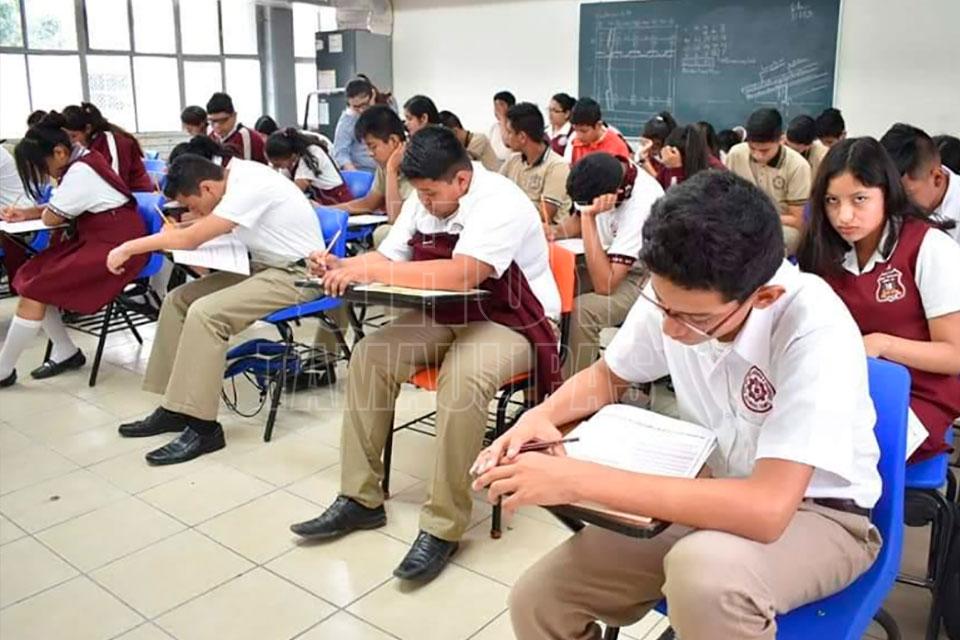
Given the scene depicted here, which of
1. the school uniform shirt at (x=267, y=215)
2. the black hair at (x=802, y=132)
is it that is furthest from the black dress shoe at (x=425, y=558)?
the black hair at (x=802, y=132)

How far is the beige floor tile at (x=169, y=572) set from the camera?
215 centimetres

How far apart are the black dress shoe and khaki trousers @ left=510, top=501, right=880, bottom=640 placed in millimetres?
860

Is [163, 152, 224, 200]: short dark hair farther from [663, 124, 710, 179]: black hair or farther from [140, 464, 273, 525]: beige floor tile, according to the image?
[663, 124, 710, 179]: black hair

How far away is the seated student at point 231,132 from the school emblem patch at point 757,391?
15.7ft

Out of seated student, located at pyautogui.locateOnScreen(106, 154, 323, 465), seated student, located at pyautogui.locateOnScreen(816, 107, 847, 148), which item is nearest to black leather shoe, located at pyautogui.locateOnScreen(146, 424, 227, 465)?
seated student, located at pyautogui.locateOnScreen(106, 154, 323, 465)

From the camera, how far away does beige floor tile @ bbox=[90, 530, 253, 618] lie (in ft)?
7.04

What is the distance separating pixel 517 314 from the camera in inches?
96.0

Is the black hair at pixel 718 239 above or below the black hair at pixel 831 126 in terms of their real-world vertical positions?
below

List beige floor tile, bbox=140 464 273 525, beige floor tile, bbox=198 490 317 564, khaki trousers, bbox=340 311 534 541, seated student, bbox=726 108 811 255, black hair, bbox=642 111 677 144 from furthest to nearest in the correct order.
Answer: black hair, bbox=642 111 677 144
seated student, bbox=726 108 811 255
beige floor tile, bbox=140 464 273 525
beige floor tile, bbox=198 490 317 564
khaki trousers, bbox=340 311 534 541

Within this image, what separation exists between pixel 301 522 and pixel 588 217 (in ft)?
4.66

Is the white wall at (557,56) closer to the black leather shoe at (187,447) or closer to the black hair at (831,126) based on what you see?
the black hair at (831,126)

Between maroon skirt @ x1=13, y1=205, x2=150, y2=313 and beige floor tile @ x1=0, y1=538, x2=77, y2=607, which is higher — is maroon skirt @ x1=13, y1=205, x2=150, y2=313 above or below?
above

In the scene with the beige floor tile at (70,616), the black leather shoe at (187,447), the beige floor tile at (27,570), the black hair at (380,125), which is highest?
the black hair at (380,125)

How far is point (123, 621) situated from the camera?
80.4 inches
